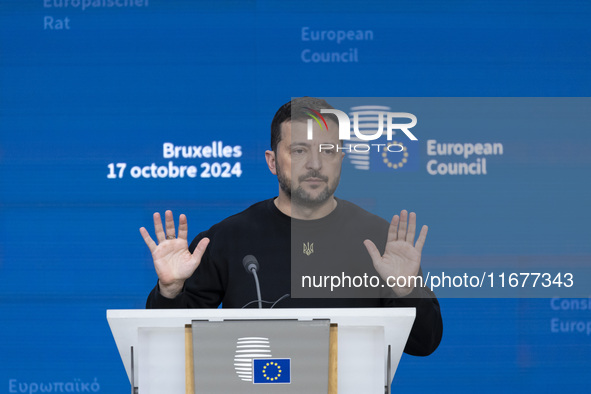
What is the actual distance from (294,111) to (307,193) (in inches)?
12.5

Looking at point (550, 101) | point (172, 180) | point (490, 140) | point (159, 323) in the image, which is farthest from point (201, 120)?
point (159, 323)

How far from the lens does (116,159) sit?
3338 millimetres

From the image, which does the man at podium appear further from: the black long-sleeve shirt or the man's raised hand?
the man's raised hand

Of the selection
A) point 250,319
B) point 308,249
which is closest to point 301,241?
point 308,249

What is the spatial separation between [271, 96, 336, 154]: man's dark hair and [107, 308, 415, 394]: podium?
3.78 feet

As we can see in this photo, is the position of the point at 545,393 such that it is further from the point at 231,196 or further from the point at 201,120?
the point at 201,120

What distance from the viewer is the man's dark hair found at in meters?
2.62

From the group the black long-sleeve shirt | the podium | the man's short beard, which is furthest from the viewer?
the man's short beard

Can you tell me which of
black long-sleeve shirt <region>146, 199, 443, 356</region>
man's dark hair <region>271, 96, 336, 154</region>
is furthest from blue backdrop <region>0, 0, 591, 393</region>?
black long-sleeve shirt <region>146, 199, 443, 356</region>

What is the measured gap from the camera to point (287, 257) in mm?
A: 2539

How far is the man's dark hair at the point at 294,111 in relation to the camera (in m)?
2.62

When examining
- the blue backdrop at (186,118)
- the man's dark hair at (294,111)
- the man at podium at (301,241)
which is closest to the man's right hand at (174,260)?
the man at podium at (301,241)

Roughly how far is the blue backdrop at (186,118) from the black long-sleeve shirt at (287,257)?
732 millimetres

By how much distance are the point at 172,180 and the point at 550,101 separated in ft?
5.79
